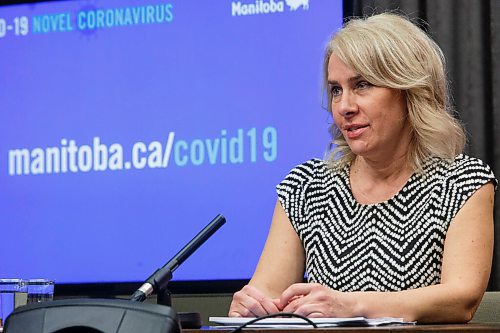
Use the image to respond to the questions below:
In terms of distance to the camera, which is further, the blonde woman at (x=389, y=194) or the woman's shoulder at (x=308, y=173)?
the woman's shoulder at (x=308, y=173)

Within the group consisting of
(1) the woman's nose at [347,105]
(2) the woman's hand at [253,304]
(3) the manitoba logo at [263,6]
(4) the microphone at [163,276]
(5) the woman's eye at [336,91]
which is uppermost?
(3) the manitoba logo at [263,6]

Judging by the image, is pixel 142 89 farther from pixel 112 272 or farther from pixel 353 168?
pixel 353 168

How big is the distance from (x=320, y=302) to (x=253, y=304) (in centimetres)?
17

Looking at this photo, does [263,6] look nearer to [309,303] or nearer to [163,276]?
[309,303]

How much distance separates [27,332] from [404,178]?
1.30m

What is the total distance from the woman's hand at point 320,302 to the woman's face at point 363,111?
1.58 ft

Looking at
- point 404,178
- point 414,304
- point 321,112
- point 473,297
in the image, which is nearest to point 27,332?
point 414,304

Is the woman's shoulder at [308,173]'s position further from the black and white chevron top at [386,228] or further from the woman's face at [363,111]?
the woman's face at [363,111]

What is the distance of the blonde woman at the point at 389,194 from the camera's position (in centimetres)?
217

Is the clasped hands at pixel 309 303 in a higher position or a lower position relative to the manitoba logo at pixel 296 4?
lower

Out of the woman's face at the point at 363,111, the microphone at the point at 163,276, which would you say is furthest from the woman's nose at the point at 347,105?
the microphone at the point at 163,276

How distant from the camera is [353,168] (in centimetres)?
243

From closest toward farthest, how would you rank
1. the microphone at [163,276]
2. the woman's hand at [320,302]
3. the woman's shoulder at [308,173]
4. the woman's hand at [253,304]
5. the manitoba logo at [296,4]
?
the microphone at [163,276], the woman's hand at [320,302], the woman's hand at [253,304], the woman's shoulder at [308,173], the manitoba logo at [296,4]

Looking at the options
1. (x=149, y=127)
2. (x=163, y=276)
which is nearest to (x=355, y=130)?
(x=163, y=276)
